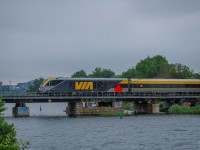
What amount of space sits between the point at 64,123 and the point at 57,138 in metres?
22.4

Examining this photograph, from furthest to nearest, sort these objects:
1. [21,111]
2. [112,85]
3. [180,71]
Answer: [180,71], [112,85], [21,111]

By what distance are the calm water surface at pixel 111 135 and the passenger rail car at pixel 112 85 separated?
19296 mm

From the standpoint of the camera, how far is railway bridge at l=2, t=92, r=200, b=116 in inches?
4252

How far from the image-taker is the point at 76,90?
375ft

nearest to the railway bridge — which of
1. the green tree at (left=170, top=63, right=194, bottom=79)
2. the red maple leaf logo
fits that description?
the red maple leaf logo

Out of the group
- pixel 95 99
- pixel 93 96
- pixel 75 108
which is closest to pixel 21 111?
pixel 75 108

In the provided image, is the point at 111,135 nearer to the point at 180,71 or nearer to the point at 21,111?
the point at 21,111

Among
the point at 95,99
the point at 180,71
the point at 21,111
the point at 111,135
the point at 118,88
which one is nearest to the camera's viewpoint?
the point at 111,135

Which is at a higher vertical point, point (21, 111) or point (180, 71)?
point (180, 71)

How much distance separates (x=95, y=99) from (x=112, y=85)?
7092 mm

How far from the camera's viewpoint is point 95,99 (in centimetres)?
11238

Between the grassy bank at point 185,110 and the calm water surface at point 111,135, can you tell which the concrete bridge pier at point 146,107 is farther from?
the calm water surface at point 111,135

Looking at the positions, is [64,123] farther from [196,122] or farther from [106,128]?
[196,122]

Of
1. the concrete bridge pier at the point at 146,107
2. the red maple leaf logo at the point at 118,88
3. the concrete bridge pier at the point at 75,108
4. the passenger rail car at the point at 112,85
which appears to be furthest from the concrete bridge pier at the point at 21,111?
the concrete bridge pier at the point at 146,107
